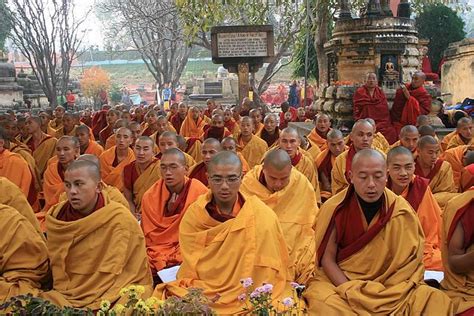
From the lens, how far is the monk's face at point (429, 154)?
6.77m

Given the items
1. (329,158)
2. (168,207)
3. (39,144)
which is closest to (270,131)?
(329,158)

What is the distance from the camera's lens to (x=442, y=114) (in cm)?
1341

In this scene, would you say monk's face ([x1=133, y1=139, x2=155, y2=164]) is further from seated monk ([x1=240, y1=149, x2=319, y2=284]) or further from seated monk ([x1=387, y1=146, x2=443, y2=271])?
seated monk ([x1=387, y1=146, x2=443, y2=271])

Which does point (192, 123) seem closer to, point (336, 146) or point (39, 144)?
point (39, 144)

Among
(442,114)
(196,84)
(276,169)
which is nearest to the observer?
(276,169)

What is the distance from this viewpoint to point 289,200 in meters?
5.73

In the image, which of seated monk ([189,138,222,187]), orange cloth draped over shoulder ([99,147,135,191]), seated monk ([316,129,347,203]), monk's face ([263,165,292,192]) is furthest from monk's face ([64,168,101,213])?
seated monk ([316,129,347,203])

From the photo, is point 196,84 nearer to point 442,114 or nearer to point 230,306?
point 442,114

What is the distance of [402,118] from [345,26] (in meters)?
3.16

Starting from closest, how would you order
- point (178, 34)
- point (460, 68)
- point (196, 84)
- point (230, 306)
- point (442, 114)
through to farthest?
point (230, 306) → point (442, 114) → point (460, 68) → point (178, 34) → point (196, 84)

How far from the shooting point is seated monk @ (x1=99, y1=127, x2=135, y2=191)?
8172 mm

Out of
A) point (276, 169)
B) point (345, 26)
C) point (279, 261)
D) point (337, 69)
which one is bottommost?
point (279, 261)

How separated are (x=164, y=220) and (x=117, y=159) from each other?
8.85 feet

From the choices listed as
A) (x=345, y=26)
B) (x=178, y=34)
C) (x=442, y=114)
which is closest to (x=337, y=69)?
(x=345, y=26)
